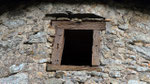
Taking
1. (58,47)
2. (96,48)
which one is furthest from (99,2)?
(58,47)

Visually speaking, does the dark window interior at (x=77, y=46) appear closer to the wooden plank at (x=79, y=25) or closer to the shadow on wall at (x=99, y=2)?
the wooden plank at (x=79, y=25)

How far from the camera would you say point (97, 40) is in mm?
4016

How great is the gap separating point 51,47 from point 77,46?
52.5 inches

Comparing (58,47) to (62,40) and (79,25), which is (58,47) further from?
(79,25)

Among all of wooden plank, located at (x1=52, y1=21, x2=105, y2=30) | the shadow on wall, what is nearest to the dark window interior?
wooden plank, located at (x1=52, y1=21, x2=105, y2=30)

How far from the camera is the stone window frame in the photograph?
3738mm

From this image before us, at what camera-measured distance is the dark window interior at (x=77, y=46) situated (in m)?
4.46

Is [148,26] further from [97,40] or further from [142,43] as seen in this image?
[97,40]

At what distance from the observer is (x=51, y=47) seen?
3971 mm

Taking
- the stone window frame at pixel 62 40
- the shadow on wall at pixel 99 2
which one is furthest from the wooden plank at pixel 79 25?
the shadow on wall at pixel 99 2

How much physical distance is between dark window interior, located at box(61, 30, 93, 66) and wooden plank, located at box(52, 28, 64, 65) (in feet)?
0.63

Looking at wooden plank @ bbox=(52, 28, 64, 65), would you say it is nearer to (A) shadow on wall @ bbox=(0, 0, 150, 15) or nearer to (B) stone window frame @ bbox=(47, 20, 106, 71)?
(B) stone window frame @ bbox=(47, 20, 106, 71)

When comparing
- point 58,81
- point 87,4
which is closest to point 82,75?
point 58,81

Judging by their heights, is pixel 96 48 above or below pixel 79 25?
below
